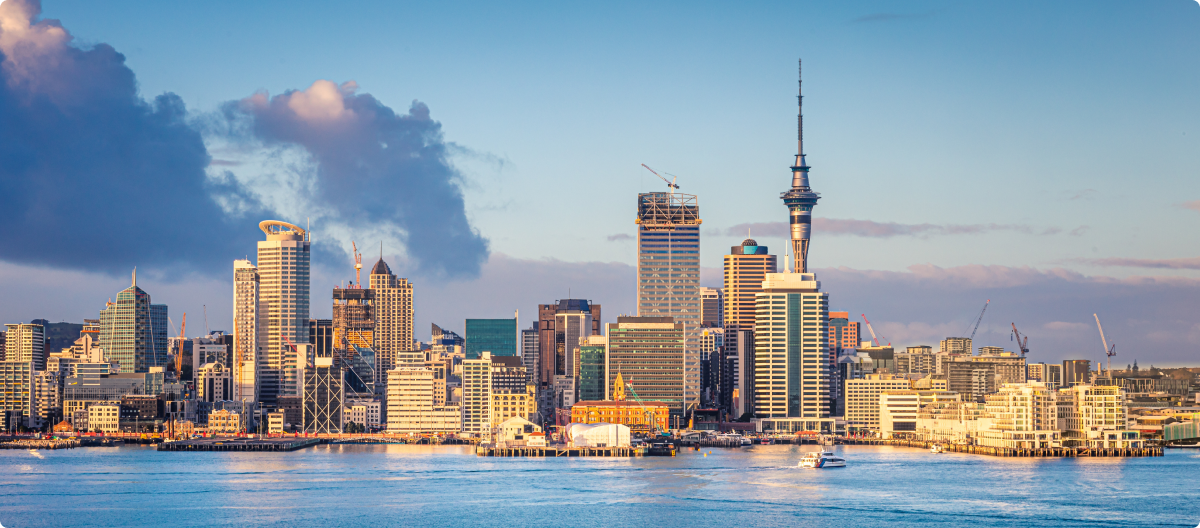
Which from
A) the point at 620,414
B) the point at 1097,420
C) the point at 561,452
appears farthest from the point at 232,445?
the point at 1097,420

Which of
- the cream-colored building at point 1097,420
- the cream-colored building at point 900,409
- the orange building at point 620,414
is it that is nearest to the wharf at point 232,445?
the orange building at point 620,414

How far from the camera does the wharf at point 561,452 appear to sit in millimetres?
142875

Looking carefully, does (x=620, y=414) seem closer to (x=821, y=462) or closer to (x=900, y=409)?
(x=900, y=409)

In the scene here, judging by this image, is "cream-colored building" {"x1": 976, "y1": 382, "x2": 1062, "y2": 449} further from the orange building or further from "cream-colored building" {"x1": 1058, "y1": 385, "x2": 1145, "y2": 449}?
→ the orange building

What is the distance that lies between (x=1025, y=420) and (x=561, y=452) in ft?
148

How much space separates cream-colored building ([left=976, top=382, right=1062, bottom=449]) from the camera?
149000 mm

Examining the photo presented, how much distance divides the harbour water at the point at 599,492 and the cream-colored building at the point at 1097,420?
14.7 metres

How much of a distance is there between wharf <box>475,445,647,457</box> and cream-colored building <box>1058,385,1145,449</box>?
141 ft

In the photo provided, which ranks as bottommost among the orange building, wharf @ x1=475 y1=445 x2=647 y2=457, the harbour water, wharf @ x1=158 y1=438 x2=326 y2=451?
wharf @ x1=158 y1=438 x2=326 y2=451

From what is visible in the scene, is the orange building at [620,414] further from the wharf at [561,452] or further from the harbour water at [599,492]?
the harbour water at [599,492]

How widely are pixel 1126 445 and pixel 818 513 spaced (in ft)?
249

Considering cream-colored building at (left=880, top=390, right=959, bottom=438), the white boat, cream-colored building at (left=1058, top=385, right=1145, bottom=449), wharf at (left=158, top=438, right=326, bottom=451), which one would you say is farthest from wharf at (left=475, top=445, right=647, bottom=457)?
cream-colored building at (left=880, top=390, right=959, bottom=438)

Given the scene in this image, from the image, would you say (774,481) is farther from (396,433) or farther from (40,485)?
(396,433)

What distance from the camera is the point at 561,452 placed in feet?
469
